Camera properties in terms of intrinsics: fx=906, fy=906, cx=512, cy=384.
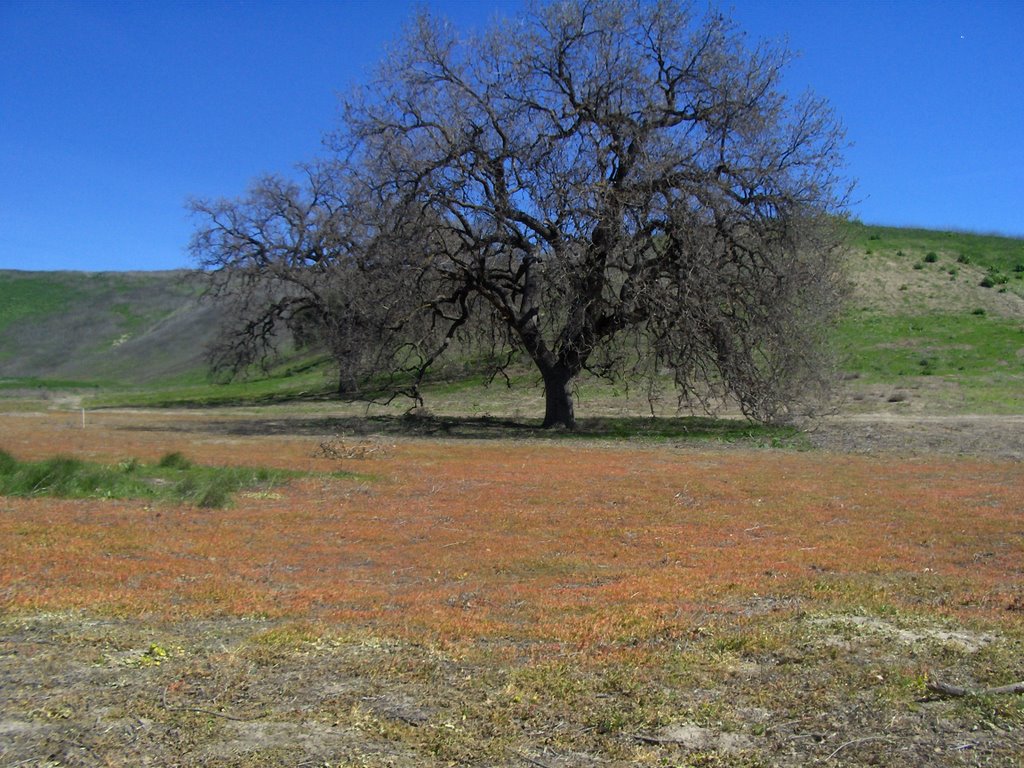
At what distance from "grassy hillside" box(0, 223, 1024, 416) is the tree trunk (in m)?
5.70

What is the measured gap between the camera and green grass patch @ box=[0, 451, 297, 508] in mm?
15532

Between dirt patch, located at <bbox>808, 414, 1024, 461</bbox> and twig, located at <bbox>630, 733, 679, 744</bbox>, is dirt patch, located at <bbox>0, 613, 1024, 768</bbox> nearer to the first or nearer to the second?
twig, located at <bbox>630, 733, 679, 744</bbox>

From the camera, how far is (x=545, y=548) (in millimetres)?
11383

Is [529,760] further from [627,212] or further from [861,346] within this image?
[861,346]

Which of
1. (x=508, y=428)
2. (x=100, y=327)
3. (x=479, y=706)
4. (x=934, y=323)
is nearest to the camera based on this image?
(x=479, y=706)

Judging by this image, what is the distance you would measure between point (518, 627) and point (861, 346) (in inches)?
1717

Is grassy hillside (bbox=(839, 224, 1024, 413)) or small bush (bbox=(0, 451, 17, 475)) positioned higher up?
grassy hillside (bbox=(839, 224, 1024, 413))

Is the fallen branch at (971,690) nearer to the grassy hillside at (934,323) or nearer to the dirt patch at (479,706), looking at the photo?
the dirt patch at (479,706)

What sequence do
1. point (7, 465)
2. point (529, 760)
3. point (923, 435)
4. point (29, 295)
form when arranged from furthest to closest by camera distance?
point (29, 295) → point (923, 435) → point (7, 465) → point (529, 760)

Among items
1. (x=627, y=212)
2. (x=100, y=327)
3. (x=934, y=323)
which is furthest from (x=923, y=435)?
(x=100, y=327)

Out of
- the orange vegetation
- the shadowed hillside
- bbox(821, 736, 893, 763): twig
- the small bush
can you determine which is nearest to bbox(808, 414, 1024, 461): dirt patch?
the orange vegetation

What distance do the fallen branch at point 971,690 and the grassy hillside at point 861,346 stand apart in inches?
1172

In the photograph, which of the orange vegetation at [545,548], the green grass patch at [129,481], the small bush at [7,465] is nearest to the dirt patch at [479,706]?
the orange vegetation at [545,548]

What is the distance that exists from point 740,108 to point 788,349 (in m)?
7.32
